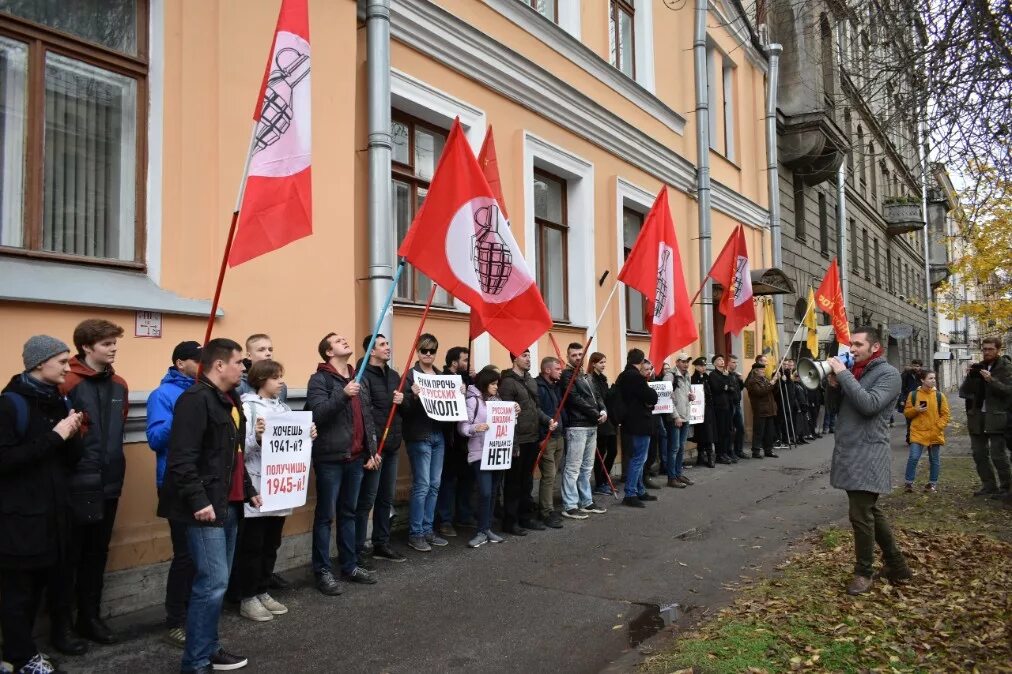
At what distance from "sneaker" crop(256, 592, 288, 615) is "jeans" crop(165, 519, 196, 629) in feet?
1.88

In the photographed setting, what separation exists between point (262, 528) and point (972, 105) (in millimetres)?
6360

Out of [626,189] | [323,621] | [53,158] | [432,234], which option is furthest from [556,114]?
[323,621]

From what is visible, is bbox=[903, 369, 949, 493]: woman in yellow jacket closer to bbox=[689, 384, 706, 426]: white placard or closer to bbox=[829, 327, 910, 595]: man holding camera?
bbox=[689, 384, 706, 426]: white placard

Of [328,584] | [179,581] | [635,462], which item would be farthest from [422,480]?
[635,462]

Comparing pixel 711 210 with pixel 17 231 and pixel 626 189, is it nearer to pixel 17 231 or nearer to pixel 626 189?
pixel 626 189

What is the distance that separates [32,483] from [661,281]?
6987 mm

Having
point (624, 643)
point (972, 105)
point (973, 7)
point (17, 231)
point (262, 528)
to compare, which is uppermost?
point (973, 7)

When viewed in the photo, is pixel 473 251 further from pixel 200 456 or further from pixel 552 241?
pixel 552 241

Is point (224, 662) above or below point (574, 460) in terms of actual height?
below

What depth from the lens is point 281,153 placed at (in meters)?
5.13

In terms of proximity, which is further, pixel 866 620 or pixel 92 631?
pixel 866 620

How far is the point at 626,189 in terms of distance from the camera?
1284cm

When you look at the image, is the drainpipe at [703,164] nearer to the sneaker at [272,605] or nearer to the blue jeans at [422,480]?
the blue jeans at [422,480]

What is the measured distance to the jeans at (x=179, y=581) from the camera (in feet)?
16.0
